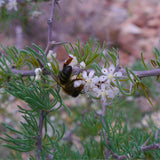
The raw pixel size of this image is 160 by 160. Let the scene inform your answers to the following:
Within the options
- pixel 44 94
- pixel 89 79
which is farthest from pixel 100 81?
pixel 44 94

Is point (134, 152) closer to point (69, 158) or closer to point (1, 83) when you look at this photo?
point (69, 158)

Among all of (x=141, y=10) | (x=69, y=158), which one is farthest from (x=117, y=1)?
(x=69, y=158)

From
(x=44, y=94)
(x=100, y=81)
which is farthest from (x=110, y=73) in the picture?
(x=44, y=94)

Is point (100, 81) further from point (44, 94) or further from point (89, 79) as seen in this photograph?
point (44, 94)
